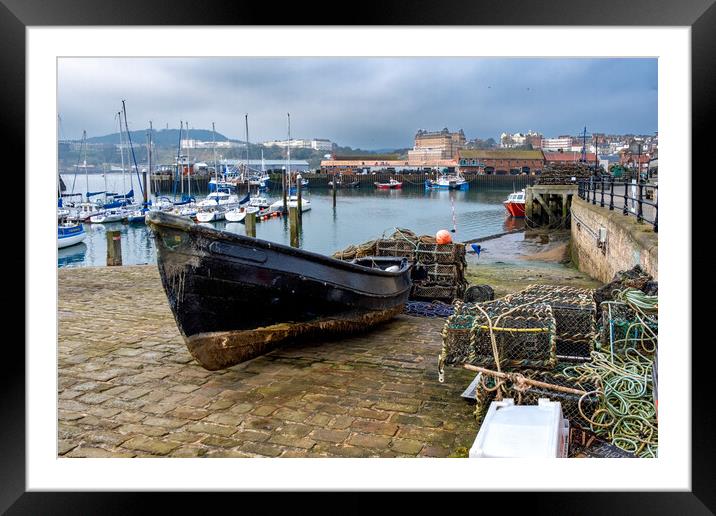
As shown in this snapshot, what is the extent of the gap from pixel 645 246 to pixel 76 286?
8.15 meters

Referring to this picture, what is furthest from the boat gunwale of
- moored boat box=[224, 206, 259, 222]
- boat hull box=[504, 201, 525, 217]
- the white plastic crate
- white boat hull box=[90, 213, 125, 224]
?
white boat hull box=[90, 213, 125, 224]

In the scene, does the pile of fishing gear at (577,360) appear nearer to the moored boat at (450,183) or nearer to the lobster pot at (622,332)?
the lobster pot at (622,332)

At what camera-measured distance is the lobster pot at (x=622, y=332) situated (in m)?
4.07

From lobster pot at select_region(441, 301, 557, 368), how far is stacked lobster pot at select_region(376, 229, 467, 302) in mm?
4465

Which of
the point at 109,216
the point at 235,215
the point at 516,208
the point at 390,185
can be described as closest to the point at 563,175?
the point at 516,208

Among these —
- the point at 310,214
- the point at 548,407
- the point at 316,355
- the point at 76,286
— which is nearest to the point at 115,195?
the point at 310,214

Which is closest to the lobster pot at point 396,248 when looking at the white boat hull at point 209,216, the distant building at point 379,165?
the white boat hull at point 209,216

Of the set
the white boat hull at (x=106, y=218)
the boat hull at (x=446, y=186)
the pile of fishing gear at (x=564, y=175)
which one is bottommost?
the white boat hull at (x=106, y=218)

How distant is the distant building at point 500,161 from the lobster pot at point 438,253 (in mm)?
55353

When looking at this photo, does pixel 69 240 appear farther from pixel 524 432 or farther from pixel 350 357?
pixel 524 432

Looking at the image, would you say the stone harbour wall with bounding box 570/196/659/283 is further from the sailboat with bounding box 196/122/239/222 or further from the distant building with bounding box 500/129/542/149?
the distant building with bounding box 500/129/542/149

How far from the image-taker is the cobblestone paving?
148 inches
